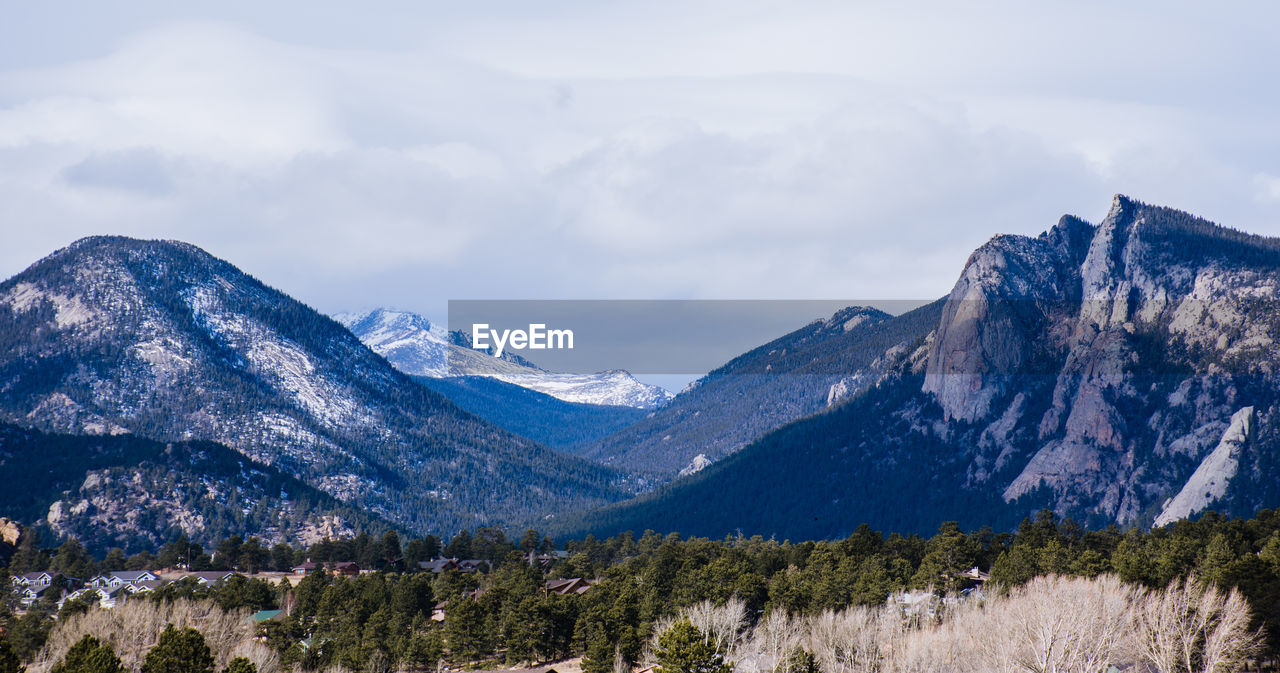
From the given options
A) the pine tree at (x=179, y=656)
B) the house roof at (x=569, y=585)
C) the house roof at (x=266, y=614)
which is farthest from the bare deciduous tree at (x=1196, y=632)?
the house roof at (x=266, y=614)

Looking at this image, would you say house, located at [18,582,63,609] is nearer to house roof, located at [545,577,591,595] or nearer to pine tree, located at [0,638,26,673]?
house roof, located at [545,577,591,595]

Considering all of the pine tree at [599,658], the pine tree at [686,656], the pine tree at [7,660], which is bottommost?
the pine tree at [599,658]

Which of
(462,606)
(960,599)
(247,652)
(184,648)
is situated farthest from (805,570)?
(184,648)

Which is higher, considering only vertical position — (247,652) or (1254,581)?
(1254,581)

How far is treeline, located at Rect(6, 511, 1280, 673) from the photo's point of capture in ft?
424

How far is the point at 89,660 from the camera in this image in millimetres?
92250

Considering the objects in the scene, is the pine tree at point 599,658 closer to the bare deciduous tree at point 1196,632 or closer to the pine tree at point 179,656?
the pine tree at point 179,656

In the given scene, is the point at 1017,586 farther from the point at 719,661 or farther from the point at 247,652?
the point at 247,652

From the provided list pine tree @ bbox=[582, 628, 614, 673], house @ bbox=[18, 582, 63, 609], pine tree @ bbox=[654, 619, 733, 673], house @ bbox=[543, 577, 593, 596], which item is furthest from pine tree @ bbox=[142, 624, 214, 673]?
house @ bbox=[18, 582, 63, 609]

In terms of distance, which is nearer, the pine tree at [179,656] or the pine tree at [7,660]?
the pine tree at [7,660]

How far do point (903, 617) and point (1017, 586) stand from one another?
14.4m

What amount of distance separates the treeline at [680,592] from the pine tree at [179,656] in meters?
24.7

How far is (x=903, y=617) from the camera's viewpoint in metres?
132

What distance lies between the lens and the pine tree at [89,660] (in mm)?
90825
